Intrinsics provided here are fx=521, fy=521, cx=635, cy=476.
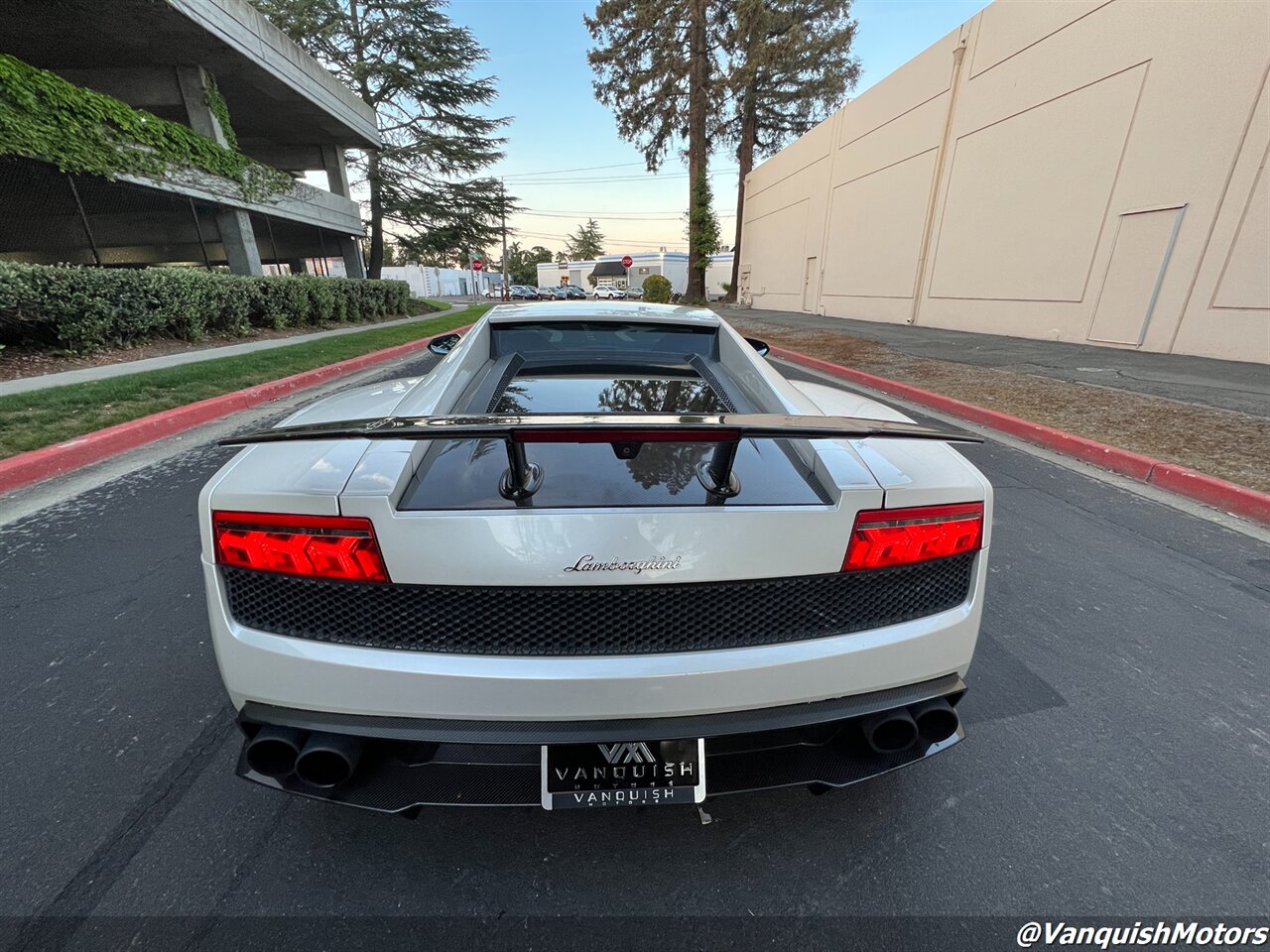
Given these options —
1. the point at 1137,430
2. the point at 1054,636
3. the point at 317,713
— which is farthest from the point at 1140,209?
the point at 317,713

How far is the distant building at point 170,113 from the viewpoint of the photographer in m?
10.2

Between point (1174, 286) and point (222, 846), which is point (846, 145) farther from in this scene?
point (222, 846)

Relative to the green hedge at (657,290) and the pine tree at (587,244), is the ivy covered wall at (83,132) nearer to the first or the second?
the green hedge at (657,290)

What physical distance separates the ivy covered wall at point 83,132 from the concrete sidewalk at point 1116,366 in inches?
595

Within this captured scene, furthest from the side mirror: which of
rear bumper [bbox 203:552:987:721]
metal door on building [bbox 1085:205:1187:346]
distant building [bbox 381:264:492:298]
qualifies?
distant building [bbox 381:264:492:298]

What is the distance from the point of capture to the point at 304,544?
1100 mm

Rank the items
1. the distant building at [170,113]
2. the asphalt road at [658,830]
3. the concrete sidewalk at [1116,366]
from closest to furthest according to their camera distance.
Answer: the asphalt road at [658,830] → the concrete sidewalk at [1116,366] → the distant building at [170,113]

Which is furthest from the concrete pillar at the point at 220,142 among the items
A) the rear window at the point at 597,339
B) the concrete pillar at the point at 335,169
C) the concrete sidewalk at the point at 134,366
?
the rear window at the point at 597,339

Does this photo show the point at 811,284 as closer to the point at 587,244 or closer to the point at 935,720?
the point at 935,720

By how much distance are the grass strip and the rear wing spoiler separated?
4.67 m

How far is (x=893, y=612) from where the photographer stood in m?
1.26

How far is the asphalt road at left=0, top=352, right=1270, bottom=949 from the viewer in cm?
120

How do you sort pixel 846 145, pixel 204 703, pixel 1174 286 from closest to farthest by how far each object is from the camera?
pixel 204 703 → pixel 1174 286 → pixel 846 145

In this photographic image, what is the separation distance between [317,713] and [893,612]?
4.38 ft
